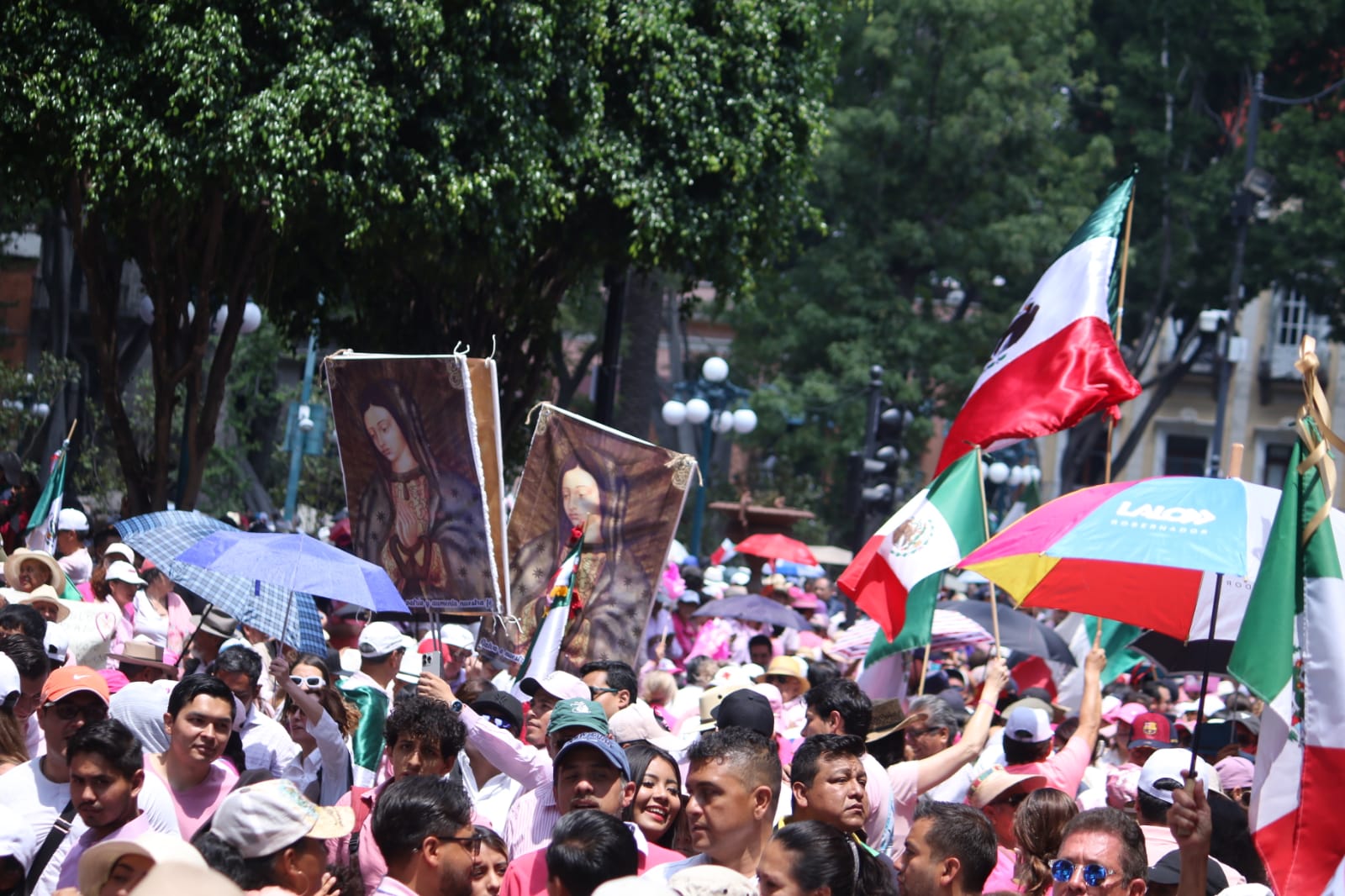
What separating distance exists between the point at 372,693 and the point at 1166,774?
3.33 m

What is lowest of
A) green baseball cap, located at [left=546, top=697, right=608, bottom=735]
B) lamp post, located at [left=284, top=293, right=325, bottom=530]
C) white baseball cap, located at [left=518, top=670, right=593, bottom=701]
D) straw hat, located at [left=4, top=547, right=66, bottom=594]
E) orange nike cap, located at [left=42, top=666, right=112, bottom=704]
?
lamp post, located at [left=284, top=293, right=325, bottom=530]

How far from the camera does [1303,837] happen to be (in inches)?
183

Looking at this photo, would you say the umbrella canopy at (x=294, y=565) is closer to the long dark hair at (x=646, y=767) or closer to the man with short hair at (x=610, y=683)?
the man with short hair at (x=610, y=683)

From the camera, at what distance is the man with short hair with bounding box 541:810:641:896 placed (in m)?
4.51

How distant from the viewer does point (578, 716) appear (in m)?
5.79

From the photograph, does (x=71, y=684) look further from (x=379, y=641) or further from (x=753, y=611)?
(x=753, y=611)

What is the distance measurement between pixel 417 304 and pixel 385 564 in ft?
23.2

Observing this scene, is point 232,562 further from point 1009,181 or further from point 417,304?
point 1009,181

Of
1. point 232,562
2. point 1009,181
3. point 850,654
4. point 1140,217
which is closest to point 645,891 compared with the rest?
point 232,562

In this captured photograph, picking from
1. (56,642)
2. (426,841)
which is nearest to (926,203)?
(56,642)

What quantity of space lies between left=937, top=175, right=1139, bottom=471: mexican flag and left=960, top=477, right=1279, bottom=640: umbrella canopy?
1.21 m

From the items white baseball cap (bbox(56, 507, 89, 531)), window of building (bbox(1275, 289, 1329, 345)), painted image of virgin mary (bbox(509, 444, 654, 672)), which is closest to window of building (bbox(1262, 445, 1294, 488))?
window of building (bbox(1275, 289, 1329, 345))

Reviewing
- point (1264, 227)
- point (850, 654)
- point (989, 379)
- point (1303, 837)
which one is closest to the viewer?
point (1303, 837)

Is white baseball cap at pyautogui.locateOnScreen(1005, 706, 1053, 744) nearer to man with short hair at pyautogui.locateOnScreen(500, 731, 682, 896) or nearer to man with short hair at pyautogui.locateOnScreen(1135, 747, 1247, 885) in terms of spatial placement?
man with short hair at pyautogui.locateOnScreen(1135, 747, 1247, 885)
